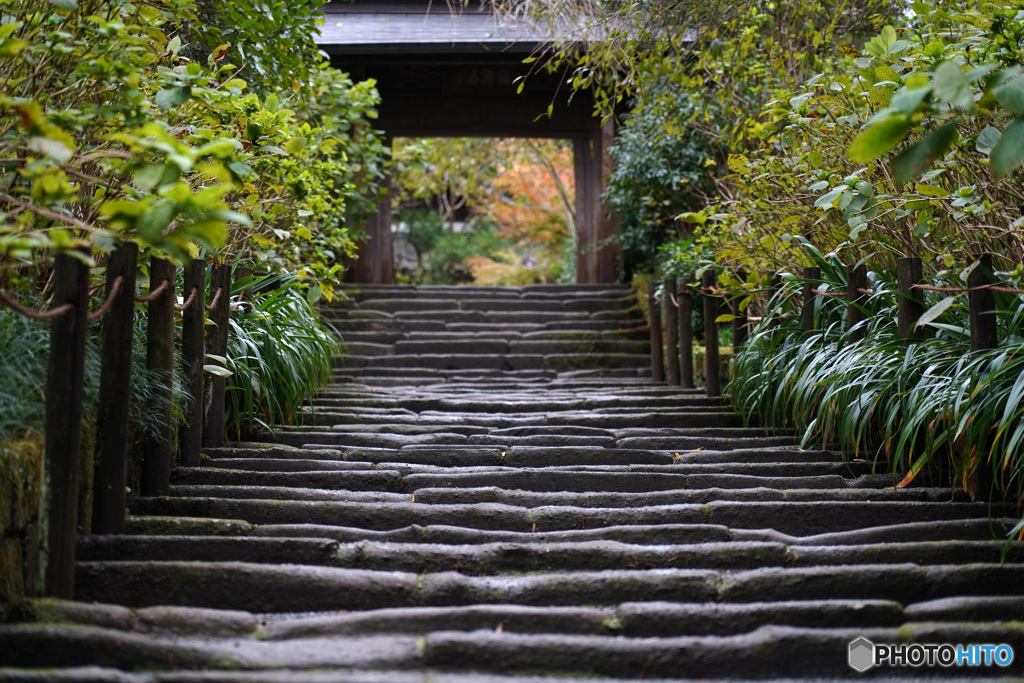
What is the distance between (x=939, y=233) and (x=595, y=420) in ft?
6.25

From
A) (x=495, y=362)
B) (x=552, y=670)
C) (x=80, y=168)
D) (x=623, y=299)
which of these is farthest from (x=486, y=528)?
(x=623, y=299)

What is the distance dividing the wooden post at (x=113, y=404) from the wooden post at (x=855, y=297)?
2.95 metres

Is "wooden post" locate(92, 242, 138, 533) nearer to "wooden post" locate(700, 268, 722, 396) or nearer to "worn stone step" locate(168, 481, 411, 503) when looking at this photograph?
"worn stone step" locate(168, 481, 411, 503)

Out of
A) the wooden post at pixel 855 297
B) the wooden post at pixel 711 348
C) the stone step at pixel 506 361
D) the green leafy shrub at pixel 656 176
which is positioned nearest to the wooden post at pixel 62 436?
the wooden post at pixel 855 297

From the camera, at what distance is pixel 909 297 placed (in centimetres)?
346

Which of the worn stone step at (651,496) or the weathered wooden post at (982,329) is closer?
the weathered wooden post at (982,329)

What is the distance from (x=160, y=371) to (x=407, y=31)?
8.06 metres

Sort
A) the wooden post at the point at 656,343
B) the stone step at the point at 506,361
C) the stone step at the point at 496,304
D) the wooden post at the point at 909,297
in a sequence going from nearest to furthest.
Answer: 1. the wooden post at the point at 909,297
2. the wooden post at the point at 656,343
3. the stone step at the point at 506,361
4. the stone step at the point at 496,304

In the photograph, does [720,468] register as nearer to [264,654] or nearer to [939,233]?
[939,233]

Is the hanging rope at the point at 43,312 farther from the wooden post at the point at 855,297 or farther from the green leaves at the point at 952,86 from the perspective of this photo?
the wooden post at the point at 855,297

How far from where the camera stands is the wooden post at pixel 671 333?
5.97m

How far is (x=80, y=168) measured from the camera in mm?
3082

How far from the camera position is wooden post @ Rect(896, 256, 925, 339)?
346cm

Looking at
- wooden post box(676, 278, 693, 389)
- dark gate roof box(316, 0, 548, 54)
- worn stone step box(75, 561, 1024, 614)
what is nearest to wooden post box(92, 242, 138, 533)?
worn stone step box(75, 561, 1024, 614)
